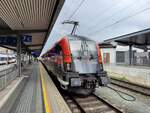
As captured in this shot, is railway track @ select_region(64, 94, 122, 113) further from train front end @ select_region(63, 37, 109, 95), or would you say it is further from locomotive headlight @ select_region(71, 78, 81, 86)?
locomotive headlight @ select_region(71, 78, 81, 86)

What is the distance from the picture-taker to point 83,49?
1052 cm

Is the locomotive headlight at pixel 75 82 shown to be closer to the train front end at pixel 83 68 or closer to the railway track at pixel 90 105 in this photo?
the train front end at pixel 83 68

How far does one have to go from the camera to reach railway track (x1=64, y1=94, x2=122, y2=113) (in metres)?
8.20

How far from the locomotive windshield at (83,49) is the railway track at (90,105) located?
2055 millimetres

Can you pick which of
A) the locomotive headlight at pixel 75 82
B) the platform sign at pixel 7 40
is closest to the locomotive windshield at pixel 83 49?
the locomotive headlight at pixel 75 82

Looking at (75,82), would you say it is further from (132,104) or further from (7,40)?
(7,40)

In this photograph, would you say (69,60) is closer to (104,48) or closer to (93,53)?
(93,53)

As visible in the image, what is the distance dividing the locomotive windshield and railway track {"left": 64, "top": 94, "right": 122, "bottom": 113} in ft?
6.74

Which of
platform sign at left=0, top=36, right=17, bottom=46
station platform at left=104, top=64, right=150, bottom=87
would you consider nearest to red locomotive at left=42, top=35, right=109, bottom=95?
station platform at left=104, top=64, right=150, bottom=87

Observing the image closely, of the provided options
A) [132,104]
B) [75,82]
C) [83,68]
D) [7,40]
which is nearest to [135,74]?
[132,104]

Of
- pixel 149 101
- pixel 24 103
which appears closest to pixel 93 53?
pixel 149 101

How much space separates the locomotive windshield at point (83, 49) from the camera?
1030 cm

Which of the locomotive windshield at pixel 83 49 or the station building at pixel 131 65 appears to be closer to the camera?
the locomotive windshield at pixel 83 49

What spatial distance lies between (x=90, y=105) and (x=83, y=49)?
9.44 feet
